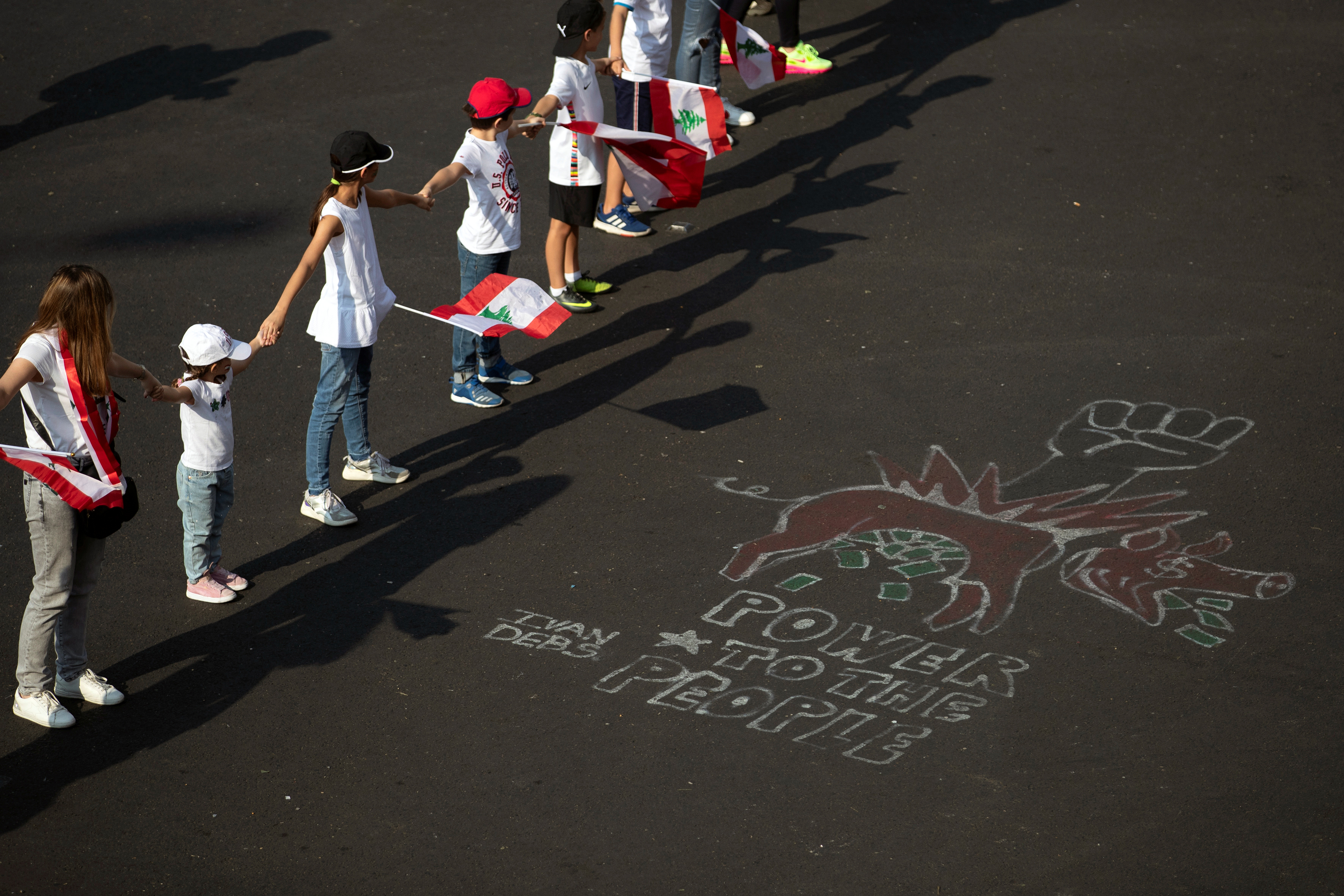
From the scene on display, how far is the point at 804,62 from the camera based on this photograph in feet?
38.8

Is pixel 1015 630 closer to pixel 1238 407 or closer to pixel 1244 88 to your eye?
pixel 1238 407

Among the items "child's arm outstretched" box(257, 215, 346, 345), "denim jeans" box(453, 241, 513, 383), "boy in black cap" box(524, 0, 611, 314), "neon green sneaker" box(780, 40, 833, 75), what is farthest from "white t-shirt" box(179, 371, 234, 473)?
"neon green sneaker" box(780, 40, 833, 75)

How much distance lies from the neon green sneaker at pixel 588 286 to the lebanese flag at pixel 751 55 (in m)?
2.40

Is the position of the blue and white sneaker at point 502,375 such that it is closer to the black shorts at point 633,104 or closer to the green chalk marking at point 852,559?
the black shorts at point 633,104

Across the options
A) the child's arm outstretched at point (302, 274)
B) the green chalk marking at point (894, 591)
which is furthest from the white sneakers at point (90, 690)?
the green chalk marking at point (894, 591)

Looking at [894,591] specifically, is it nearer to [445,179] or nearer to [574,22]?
[445,179]

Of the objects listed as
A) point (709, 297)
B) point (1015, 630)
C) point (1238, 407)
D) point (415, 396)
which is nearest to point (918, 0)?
point (709, 297)

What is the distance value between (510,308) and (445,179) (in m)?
0.84

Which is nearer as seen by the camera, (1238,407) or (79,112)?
(1238,407)

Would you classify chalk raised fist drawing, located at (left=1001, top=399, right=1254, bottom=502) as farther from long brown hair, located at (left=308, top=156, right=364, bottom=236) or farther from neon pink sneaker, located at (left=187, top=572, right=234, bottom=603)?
neon pink sneaker, located at (left=187, top=572, right=234, bottom=603)

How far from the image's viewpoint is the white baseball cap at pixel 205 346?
562 cm

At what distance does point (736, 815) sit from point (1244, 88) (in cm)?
921

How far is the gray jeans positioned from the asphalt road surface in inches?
10.3

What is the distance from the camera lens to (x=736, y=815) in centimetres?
489
